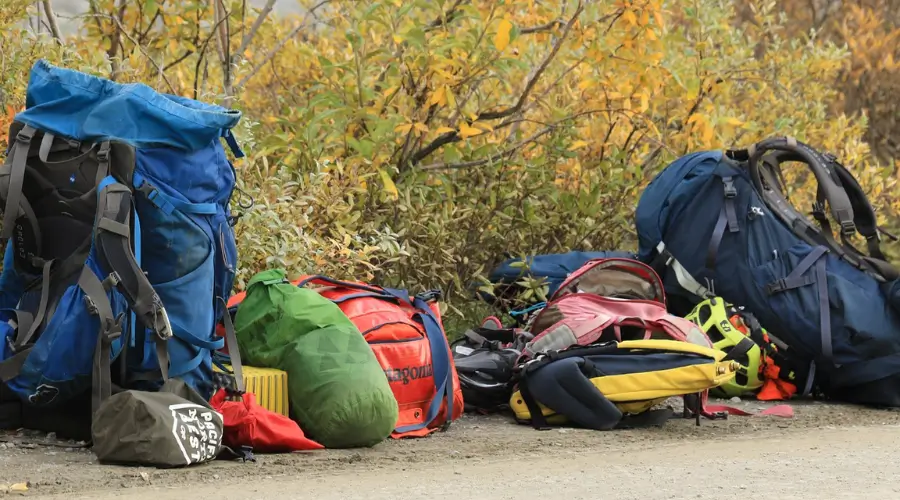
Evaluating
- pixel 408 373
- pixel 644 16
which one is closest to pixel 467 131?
pixel 644 16

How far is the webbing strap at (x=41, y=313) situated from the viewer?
412cm

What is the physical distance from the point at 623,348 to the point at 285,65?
3602mm

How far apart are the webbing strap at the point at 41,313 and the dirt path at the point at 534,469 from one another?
35cm

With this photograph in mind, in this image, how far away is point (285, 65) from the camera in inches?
309

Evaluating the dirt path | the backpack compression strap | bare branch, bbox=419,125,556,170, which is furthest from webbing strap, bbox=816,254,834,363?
the backpack compression strap

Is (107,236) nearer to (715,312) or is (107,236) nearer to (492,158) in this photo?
(715,312)

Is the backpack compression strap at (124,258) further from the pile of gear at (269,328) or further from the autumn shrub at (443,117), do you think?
the autumn shrub at (443,117)

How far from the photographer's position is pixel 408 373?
190 inches

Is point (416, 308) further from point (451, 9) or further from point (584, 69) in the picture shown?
point (584, 69)

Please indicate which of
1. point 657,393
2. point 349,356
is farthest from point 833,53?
point 349,356

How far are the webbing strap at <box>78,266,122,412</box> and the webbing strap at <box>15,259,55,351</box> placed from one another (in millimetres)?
200

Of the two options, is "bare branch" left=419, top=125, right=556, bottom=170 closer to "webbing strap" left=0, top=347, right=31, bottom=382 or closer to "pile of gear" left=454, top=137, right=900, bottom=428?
"pile of gear" left=454, top=137, right=900, bottom=428

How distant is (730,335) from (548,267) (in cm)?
121

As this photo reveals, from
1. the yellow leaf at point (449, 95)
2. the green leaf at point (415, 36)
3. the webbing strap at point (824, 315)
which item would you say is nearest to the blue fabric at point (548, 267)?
the yellow leaf at point (449, 95)
